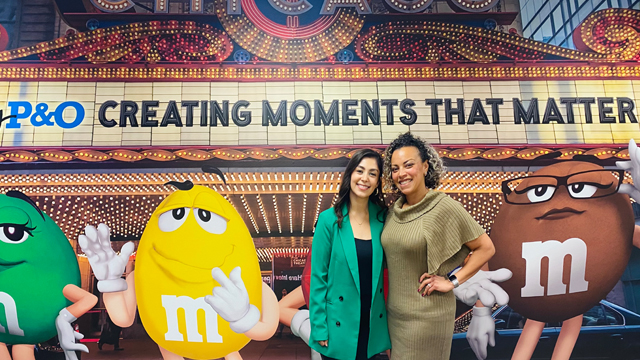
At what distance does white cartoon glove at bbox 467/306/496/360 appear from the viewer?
404 cm

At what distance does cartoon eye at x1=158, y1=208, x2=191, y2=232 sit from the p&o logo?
1336 mm

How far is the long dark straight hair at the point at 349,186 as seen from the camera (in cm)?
270

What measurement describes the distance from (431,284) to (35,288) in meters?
3.60

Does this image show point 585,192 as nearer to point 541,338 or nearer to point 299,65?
point 541,338

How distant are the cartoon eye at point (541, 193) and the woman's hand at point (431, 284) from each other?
219cm

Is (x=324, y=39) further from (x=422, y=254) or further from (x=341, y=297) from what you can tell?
(x=341, y=297)

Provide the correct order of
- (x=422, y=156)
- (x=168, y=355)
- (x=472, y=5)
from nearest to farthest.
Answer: (x=422, y=156) < (x=168, y=355) < (x=472, y=5)

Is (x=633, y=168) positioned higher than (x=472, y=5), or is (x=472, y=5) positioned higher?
(x=472, y=5)

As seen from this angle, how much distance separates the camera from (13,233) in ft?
13.1

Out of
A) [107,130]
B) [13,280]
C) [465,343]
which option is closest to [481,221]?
[465,343]

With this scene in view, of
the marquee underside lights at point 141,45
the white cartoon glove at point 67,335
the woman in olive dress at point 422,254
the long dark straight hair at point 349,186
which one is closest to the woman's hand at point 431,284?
Answer: the woman in olive dress at point 422,254

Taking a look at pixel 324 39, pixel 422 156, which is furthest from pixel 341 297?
pixel 324 39

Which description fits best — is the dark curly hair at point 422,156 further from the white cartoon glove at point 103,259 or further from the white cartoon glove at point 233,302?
the white cartoon glove at point 103,259

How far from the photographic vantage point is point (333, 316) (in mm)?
2547
